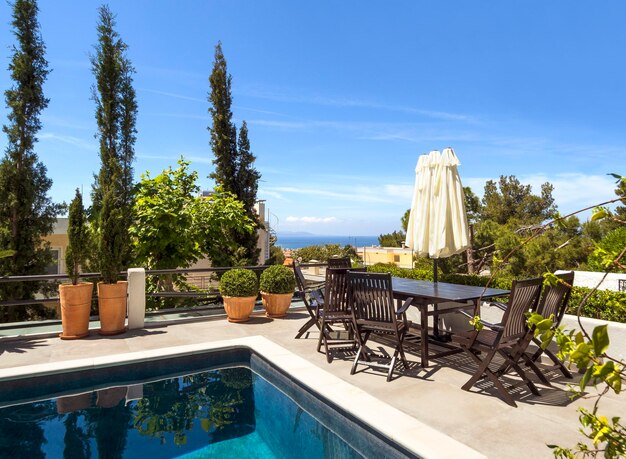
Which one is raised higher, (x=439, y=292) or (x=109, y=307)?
(x=439, y=292)

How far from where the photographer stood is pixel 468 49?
39.8 feet

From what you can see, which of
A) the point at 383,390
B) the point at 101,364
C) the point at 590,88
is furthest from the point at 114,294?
the point at 590,88

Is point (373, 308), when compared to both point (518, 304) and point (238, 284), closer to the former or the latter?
point (518, 304)

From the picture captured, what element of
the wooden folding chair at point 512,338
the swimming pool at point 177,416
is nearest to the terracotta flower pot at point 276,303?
the swimming pool at point 177,416

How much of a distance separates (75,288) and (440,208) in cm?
566

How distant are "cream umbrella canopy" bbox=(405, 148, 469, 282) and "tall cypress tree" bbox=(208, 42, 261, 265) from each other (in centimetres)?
594

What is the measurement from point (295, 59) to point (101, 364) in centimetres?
1109

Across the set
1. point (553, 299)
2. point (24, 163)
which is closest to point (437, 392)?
point (553, 299)

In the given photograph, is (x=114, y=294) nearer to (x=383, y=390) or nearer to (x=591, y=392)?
(x=383, y=390)

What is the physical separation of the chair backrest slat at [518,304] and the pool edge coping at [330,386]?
1297 mm

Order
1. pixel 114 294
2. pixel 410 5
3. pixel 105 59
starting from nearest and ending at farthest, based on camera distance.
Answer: pixel 114 294, pixel 105 59, pixel 410 5

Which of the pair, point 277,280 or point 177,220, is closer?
point 277,280

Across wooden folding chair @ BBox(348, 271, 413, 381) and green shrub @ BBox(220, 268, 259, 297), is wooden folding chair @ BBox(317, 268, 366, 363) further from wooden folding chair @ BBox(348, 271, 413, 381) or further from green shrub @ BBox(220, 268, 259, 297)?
green shrub @ BBox(220, 268, 259, 297)

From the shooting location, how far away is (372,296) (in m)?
4.63
